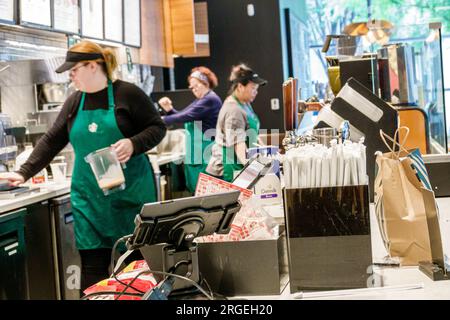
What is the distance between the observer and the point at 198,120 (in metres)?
5.93

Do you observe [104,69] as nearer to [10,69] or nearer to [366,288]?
[10,69]

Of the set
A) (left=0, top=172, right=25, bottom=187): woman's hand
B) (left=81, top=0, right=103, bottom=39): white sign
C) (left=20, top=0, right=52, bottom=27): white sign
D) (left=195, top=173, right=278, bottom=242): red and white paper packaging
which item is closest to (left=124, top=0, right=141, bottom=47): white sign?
(left=81, top=0, right=103, bottom=39): white sign

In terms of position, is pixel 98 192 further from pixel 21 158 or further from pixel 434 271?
pixel 434 271

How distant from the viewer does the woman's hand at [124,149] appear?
316 centimetres

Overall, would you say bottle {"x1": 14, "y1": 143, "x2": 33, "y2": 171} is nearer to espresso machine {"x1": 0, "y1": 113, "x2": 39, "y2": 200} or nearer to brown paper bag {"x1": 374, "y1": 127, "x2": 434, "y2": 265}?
espresso machine {"x1": 0, "y1": 113, "x2": 39, "y2": 200}

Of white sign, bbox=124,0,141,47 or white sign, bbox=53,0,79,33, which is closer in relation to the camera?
white sign, bbox=53,0,79,33

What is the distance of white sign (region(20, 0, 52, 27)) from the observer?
4.13 m

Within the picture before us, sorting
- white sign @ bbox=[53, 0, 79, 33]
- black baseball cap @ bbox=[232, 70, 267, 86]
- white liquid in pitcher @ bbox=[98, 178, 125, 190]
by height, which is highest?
white sign @ bbox=[53, 0, 79, 33]

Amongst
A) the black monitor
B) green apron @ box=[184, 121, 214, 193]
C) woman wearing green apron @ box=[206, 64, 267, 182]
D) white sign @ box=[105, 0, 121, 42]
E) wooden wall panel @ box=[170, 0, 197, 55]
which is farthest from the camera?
wooden wall panel @ box=[170, 0, 197, 55]

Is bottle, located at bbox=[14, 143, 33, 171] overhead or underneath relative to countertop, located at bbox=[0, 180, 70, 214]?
overhead

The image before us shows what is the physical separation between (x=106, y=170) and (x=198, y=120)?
276 centimetres

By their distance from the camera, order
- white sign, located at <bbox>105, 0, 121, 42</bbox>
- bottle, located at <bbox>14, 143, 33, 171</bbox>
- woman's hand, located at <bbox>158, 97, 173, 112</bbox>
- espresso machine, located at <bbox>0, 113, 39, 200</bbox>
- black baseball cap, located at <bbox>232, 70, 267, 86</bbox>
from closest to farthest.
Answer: espresso machine, located at <bbox>0, 113, 39, 200</bbox> < bottle, located at <bbox>14, 143, 33, 171</bbox> < black baseball cap, located at <bbox>232, 70, 267, 86</bbox> < white sign, located at <bbox>105, 0, 121, 42</bbox> < woman's hand, located at <bbox>158, 97, 173, 112</bbox>

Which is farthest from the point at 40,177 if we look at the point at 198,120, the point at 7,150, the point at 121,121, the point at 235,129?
the point at 198,120

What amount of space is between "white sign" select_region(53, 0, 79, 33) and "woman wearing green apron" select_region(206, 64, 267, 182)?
1195mm
